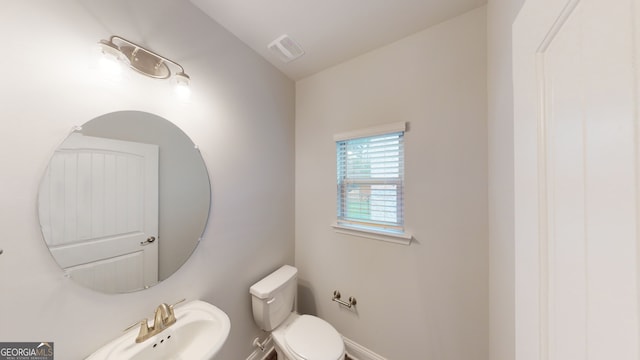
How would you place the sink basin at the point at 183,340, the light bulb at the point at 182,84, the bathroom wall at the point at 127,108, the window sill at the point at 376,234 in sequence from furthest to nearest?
the window sill at the point at 376,234 < the light bulb at the point at 182,84 < the sink basin at the point at 183,340 < the bathroom wall at the point at 127,108

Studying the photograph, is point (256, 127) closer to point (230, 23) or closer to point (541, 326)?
point (230, 23)

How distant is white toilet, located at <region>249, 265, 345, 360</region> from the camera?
120cm

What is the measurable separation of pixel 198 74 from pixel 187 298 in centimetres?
131

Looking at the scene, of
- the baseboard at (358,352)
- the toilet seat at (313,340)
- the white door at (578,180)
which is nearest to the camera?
the white door at (578,180)

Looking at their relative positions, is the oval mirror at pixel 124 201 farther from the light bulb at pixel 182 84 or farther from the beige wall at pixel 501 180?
the beige wall at pixel 501 180

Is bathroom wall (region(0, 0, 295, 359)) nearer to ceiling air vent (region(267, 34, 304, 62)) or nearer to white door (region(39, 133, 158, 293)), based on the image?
white door (region(39, 133, 158, 293))

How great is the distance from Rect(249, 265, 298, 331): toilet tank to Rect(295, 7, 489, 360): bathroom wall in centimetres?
32

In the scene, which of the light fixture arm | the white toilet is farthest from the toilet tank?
the light fixture arm

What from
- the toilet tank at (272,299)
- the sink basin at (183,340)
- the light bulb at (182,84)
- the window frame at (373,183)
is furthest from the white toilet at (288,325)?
the light bulb at (182,84)

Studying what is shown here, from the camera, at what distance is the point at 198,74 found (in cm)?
117

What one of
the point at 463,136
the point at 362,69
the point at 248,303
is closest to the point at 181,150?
the point at 248,303

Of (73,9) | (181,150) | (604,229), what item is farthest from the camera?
(181,150)

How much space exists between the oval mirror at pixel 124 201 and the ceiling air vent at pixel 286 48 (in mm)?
914

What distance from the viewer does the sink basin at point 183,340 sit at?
0.81 m
